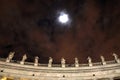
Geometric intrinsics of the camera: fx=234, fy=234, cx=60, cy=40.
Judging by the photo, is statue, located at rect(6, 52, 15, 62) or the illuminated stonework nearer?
the illuminated stonework

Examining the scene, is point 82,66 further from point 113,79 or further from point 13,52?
point 13,52

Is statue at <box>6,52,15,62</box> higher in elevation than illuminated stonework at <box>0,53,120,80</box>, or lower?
higher

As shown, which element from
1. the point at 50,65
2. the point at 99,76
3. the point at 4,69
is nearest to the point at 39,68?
the point at 50,65

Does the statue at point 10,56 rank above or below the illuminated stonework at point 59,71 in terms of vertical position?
above

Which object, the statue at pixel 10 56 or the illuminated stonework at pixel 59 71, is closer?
the illuminated stonework at pixel 59 71

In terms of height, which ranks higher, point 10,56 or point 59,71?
point 10,56

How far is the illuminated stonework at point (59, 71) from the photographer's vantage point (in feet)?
125

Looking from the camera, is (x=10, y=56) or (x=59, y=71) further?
(x=10, y=56)

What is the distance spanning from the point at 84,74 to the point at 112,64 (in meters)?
5.09

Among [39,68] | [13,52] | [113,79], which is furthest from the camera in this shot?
[13,52]

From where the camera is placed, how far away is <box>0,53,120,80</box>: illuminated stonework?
125ft

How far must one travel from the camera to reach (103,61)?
41.2 metres

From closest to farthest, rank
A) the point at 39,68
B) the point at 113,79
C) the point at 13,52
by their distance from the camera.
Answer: the point at 113,79
the point at 39,68
the point at 13,52

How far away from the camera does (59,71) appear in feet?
131
